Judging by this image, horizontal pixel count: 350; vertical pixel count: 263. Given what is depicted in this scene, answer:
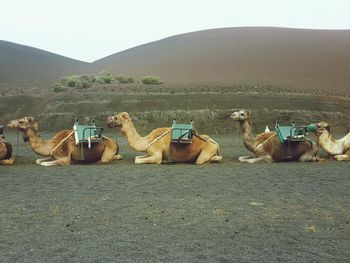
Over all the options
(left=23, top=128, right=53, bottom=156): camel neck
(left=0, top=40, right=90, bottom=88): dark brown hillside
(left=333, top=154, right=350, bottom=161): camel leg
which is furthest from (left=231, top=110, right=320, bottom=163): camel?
(left=0, top=40, right=90, bottom=88): dark brown hillside

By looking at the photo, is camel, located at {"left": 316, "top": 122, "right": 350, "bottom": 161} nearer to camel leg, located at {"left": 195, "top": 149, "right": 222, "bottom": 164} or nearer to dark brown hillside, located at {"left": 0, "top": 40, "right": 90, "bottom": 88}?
camel leg, located at {"left": 195, "top": 149, "right": 222, "bottom": 164}

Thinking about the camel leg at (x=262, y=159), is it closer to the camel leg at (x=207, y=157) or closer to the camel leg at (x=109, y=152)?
the camel leg at (x=207, y=157)

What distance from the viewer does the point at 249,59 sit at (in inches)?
3361

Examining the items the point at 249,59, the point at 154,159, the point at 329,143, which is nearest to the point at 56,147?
the point at 154,159

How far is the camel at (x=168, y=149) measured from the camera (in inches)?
584

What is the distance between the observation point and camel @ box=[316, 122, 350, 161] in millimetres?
16234

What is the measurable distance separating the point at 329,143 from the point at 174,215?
996cm

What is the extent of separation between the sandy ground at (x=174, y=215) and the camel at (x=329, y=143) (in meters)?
3.15

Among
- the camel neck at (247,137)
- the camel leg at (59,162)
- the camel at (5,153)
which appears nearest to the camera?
the camel leg at (59,162)

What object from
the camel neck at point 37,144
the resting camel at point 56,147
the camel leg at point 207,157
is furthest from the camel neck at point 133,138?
the camel neck at point 37,144

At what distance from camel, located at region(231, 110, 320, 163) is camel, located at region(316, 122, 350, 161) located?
1.83 feet

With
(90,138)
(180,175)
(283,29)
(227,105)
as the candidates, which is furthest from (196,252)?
(283,29)

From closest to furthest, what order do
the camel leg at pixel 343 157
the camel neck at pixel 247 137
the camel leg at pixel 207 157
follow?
the camel leg at pixel 207 157 → the camel neck at pixel 247 137 → the camel leg at pixel 343 157

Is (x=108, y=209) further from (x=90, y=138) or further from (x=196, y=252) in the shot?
(x=90, y=138)
